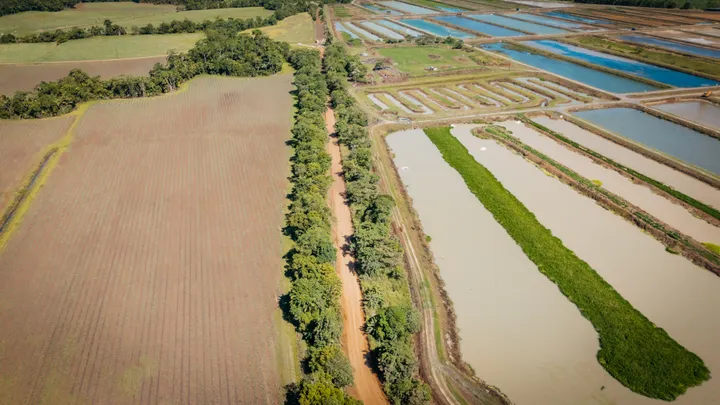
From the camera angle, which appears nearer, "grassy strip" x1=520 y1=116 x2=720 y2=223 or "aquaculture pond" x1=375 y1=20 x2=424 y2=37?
"grassy strip" x1=520 y1=116 x2=720 y2=223

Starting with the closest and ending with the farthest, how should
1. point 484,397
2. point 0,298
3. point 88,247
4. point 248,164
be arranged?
1. point 484,397
2. point 0,298
3. point 88,247
4. point 248,164

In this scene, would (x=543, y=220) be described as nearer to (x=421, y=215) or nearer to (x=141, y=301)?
(x=421, y=215)

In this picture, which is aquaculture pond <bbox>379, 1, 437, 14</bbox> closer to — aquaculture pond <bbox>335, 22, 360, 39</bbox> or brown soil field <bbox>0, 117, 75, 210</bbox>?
aquaculture pond <bbox>335, 22, 360, 39</bbox>

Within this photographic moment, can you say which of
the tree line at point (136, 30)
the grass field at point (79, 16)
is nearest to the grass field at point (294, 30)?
the tree line at point (136, 30)

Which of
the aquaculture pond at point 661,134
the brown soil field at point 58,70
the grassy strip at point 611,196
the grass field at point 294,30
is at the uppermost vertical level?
the grass field at point 294,30

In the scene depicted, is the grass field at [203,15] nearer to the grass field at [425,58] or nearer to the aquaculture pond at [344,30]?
the aquaculture pond at [344,30]

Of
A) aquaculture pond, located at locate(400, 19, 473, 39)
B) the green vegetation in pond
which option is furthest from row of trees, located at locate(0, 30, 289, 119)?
the green vegetation in pond

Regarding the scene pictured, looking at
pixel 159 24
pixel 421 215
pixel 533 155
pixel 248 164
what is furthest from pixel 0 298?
pixel 159 24
